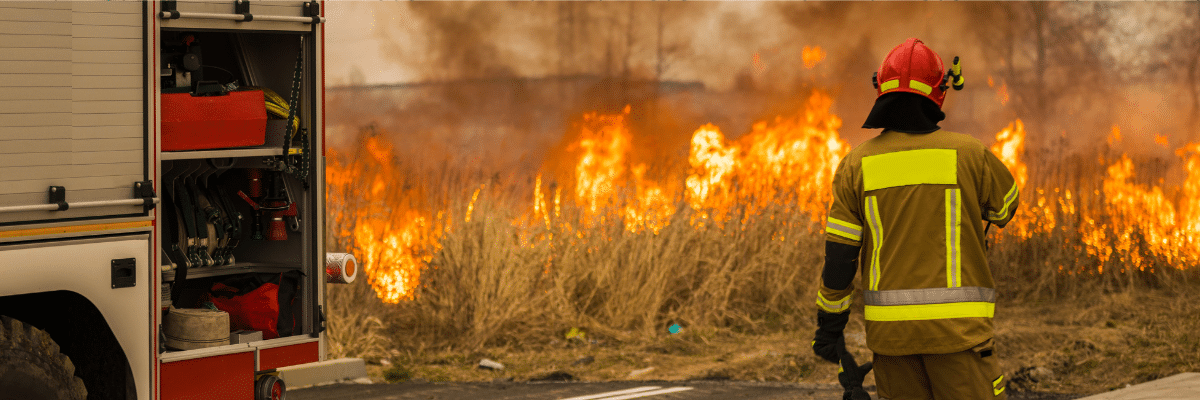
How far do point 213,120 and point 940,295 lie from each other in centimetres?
295

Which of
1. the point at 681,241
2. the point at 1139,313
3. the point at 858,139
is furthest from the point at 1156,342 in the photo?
the point at 858,139

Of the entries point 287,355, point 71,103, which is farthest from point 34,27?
point 287,355

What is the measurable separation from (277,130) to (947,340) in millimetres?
2994

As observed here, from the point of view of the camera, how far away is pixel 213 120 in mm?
4930

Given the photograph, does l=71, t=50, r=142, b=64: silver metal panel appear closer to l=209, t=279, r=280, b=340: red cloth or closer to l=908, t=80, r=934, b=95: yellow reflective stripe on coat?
l=209, t=279, r=280, b=340: red cloth

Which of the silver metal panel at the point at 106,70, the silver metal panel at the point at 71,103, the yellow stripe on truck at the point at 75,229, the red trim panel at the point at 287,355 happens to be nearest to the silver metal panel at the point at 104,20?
the silver metal panel at the point at 71,103

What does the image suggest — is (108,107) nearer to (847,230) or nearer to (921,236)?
(847,230)

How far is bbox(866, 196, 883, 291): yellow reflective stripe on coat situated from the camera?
3.85 meters

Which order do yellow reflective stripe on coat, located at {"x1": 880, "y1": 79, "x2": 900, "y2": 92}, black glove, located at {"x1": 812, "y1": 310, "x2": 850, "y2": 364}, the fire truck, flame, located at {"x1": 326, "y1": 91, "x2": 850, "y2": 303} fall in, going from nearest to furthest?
yellow reflective stripe on coat, located at {"x1": 880, "y1": 79, "x2": 900, "y2": 92} → black glove, located at {"x1": 812, "y1": 310, "x2": 850, "y2": 364} → the fire truck → flame, located at {"x1": 326, "y1": 91, "x2": 850, "y2": 303}

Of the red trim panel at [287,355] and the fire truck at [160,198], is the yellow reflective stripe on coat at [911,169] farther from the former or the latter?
the red trim panel at [287,355]

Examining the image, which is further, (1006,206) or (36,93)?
(36,93)

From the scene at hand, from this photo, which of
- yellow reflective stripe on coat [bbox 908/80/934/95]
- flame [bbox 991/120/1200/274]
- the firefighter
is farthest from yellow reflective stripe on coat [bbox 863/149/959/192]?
flame [bbox 991/120/1200/274]

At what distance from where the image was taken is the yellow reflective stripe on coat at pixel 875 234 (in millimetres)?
3854

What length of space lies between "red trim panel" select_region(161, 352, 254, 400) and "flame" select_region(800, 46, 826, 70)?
10343mm
